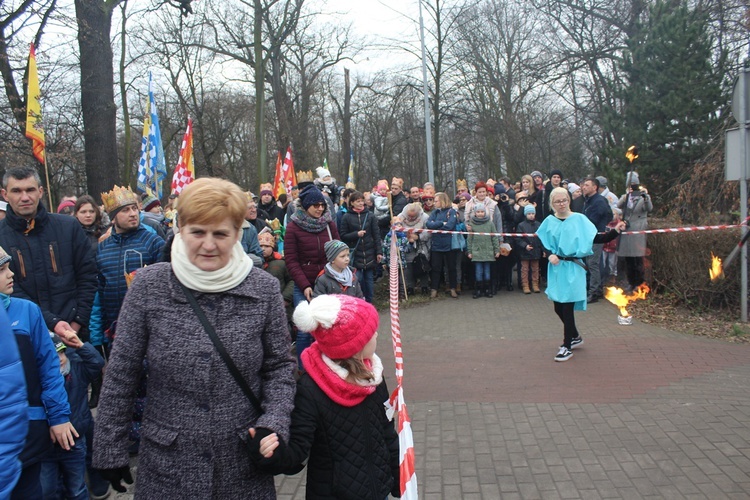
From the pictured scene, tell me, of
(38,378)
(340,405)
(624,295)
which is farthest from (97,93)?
(340,405)

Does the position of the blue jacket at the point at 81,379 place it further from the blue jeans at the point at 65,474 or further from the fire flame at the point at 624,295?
the fire flame at the point at 624,295

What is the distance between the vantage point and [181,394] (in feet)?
7.09

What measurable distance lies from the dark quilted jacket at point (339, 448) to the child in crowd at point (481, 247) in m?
8.35

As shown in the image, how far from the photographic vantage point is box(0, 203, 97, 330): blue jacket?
418 cm

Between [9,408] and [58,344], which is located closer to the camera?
[9,408]

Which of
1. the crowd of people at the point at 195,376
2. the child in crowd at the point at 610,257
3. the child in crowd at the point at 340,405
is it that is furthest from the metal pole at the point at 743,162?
the child in crowd at the point at 340,405

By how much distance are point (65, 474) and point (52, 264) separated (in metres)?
1.62

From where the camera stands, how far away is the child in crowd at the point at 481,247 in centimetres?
1064

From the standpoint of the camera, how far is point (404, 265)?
11516mm

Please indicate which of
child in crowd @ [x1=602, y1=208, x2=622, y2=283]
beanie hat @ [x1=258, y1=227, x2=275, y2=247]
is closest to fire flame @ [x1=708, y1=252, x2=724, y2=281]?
child in crowd @ [x1=602, y1=208, x2=622, y2=283]

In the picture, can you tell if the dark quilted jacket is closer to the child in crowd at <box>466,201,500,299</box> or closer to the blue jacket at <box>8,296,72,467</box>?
the blue jacket at <box>8,296,72,467</box>

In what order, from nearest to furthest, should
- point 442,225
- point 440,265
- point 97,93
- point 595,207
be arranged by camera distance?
point 595,207 < point 442,225 < point 440,265 < point 97,93

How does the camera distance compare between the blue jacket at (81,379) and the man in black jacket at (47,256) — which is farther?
the man in black jacket at (47,256)

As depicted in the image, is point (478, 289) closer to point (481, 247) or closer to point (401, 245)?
point (481, 247)
